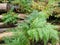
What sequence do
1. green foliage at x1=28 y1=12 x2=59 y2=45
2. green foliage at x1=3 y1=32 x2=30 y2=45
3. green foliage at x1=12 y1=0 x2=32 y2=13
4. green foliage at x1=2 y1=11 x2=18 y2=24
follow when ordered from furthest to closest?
green foliage at x1=12 y1=0 x2=32 y2=13 → green foliage at x1=2 y1=11 x2=18 y2=24 → green foliage at x1=3 y1=32 x2=30 y2=45 → green foliage at x1=28 y1=12 x2=59 y2=45

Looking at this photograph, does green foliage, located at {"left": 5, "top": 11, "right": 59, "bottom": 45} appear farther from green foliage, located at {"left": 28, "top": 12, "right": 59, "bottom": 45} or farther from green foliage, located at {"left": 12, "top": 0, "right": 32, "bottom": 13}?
green foliage, located at {"left": 12, "top": 0, "right": 32, "bottom": 13}

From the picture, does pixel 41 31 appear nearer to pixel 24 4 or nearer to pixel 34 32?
pixel 34 32

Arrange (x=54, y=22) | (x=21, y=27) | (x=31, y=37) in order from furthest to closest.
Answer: (x=54, y=22) < (x=21, y=27) < (x=31, y=37)

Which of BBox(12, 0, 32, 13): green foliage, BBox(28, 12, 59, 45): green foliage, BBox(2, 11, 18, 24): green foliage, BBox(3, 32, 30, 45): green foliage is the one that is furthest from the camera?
BBox(12, 0, 32, 13): green foliage

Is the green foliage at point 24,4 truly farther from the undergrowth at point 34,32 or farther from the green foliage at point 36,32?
the green foliage at point 36,32

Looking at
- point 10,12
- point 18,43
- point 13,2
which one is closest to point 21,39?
point 18,43

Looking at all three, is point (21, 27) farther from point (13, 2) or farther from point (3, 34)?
point (13, 2)

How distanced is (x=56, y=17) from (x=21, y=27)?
147 cm

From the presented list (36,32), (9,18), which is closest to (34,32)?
(36,32)

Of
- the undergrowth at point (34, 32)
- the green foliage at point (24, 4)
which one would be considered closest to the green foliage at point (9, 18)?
the green foliage at point (24, 4)

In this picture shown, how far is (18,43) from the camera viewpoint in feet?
12.8

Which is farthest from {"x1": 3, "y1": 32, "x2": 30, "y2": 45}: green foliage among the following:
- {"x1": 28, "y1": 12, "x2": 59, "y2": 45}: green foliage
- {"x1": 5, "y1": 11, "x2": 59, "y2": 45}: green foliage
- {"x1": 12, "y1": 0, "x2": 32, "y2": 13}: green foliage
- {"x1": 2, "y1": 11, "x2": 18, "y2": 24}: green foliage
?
{"x1": 12, "y1": 0, "x2": 32, "y2": 13}: green foliage

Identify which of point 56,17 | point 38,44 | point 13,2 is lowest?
point 38,44

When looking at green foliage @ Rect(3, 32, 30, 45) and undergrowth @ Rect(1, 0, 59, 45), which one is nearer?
undergrowth @ Rect(1, 0, 59, 45)
